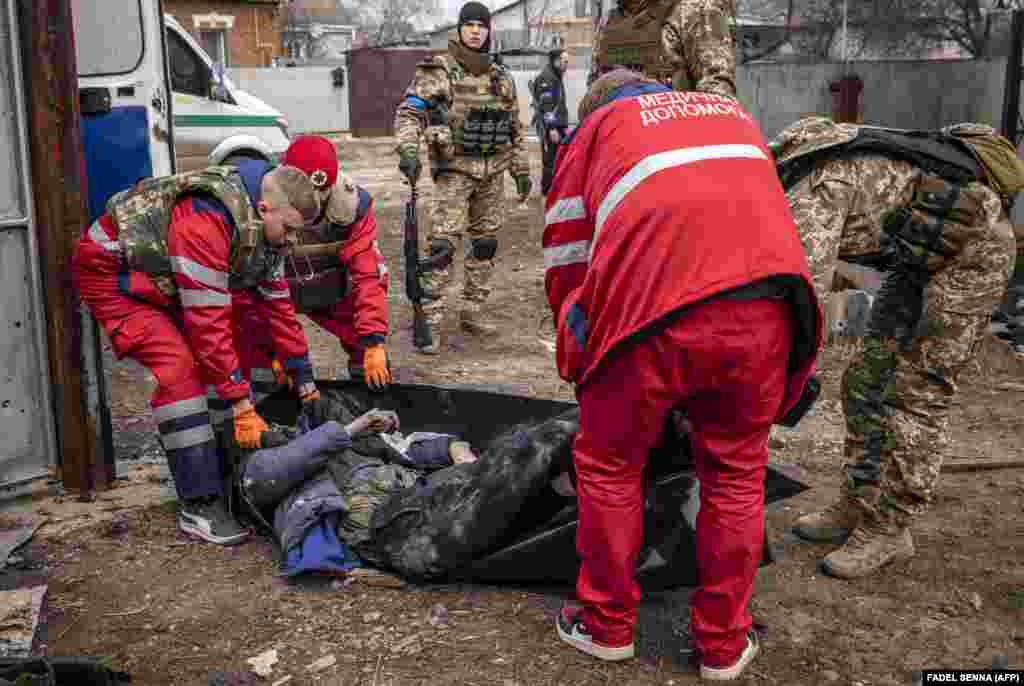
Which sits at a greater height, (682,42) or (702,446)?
(682,42)

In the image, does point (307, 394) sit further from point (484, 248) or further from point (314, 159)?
point (484, 248)

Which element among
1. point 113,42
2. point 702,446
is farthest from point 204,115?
point 702,446

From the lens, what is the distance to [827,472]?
4.28 metres

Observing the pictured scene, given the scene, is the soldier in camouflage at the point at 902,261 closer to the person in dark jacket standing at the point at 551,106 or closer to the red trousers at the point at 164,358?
the red trousers at the point at 164,358

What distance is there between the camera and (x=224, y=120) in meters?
9.27

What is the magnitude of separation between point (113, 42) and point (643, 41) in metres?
2.99

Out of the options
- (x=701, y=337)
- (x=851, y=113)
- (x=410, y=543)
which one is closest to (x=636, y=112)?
(x=701, y=337)

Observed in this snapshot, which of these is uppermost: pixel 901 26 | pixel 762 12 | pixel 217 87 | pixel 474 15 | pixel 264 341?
pixel 762 12

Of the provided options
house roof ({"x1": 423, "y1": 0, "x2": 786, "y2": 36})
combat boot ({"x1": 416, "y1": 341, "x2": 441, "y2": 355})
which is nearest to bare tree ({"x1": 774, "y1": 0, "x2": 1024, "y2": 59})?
house roof ({"x1": 423, "y1": 0, "x2": 786, "y2": 36})

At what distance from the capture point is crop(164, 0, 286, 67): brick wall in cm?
2855

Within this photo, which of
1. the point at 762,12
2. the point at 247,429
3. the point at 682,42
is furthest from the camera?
the point at 762,12

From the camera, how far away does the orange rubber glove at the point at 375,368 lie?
406cm

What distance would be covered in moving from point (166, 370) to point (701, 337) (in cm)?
215

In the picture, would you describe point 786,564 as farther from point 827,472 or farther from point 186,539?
point 186,539
